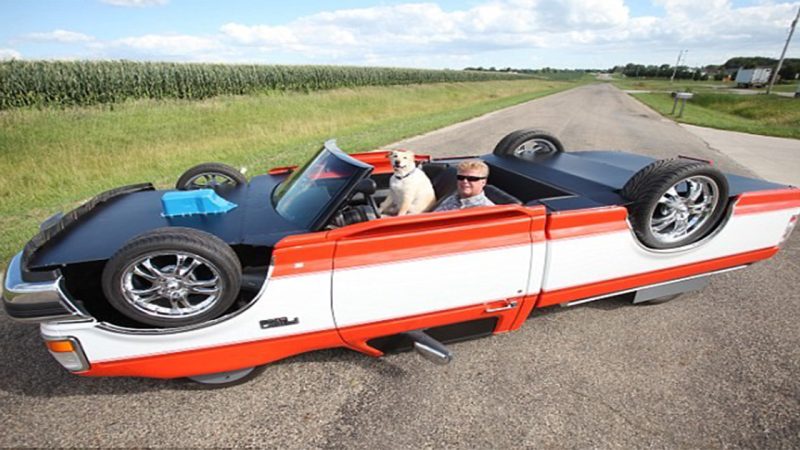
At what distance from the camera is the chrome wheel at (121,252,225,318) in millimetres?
1950

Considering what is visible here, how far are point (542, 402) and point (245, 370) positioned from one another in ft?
6.19

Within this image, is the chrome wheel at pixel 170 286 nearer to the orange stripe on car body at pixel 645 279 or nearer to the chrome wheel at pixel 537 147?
the orange stripe on car body at pixel 645 279

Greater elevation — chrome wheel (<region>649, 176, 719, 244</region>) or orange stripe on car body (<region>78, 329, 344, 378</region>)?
chrome wheel (<region>649, 176, 719, 244</region>)

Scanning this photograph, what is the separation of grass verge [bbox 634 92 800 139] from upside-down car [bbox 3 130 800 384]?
15278 millimetres

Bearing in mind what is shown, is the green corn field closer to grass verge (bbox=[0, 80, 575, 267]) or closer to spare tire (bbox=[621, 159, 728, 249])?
grass verge (bbox=[0, 80, 575, 267])

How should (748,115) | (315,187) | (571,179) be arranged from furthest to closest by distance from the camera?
(748,115)
(571,179)
(315,187)

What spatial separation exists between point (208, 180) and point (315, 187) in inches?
69.5

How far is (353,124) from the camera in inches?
589

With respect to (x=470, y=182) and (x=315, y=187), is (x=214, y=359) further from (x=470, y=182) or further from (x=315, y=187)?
(x=470, y=182)

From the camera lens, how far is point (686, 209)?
9.03ft

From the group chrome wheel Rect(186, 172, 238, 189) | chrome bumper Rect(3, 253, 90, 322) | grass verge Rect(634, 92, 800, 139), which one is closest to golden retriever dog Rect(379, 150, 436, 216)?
chrome wheel Rect(186, 172, 238, 189)

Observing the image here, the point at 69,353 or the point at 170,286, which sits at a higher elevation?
the point at 170,286

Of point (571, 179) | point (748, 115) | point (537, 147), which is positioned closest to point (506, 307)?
point (571, 179)

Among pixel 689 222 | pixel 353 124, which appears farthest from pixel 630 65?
pixel 689 222
